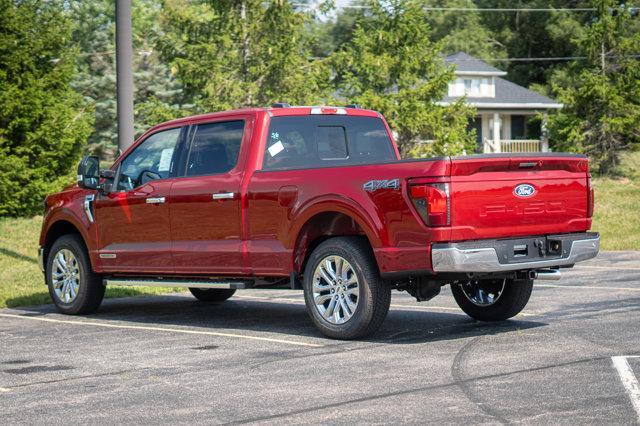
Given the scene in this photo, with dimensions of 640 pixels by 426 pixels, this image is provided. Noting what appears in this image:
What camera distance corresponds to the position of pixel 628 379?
7.20 meters

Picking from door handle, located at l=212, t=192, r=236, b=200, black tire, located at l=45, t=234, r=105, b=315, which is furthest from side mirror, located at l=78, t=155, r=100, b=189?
door handle, located at l=212, t=192, r=236, b=200

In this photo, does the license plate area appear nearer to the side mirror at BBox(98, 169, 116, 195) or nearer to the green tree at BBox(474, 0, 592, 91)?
the side mirror at BBox(98, 169, 116, 195)

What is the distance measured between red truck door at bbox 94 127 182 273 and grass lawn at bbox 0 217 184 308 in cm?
237

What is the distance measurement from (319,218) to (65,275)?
12.4ft

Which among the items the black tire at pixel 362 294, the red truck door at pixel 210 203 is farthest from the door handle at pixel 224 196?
the black tire at pixel 362 294

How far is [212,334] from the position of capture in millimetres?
10375

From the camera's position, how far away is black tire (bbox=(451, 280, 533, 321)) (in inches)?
415

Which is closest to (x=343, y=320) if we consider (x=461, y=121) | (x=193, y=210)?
(x=193, y=210)

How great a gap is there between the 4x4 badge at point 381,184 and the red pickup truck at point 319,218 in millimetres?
13

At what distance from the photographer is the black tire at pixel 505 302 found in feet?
34.6

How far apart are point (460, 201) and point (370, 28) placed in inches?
1079

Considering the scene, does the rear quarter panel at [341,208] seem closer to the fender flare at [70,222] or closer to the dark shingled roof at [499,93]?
the fender flare at [70,222]

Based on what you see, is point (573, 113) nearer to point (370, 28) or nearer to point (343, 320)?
point (370, 28)

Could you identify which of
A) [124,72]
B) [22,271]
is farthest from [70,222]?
[22,271]
